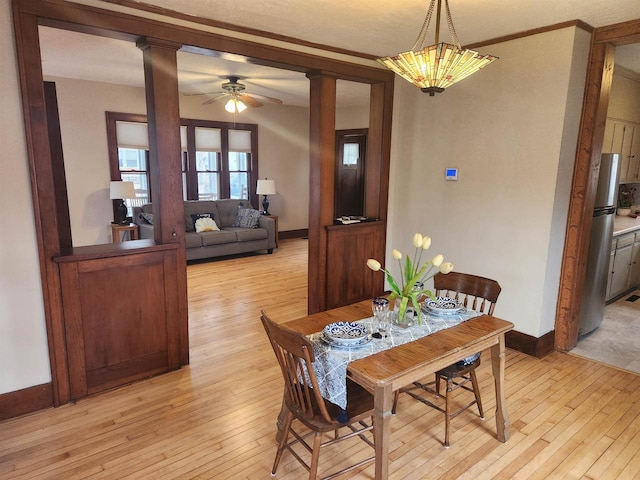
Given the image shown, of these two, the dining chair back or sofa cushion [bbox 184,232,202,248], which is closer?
the dining chair back

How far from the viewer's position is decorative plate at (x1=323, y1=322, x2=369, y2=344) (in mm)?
1941

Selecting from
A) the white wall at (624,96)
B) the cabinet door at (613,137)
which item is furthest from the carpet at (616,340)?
the white wall at (624,96)

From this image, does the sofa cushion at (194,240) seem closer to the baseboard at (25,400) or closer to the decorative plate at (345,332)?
the baseboard at (25,400)

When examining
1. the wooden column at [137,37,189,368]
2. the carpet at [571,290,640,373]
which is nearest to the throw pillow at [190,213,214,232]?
the wooden column at [137,37,189,368]

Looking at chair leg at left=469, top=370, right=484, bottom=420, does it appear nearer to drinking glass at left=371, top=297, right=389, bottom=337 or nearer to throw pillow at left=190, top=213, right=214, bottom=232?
drinking glass at left=371, top=297, right=389, bottom=337

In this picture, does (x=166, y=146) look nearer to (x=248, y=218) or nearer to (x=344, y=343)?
(x=344, y=343)

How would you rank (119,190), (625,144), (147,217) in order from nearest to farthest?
(625,144), (119,190), (147,217)

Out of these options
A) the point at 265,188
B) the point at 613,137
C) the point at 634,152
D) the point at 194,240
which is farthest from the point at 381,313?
the point at 265,188

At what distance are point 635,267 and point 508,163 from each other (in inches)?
115

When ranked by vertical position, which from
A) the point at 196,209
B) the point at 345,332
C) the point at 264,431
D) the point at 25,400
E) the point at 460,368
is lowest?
the point at 264,431

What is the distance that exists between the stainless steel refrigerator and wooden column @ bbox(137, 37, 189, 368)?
3376mm

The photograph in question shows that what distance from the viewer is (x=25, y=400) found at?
2.60m

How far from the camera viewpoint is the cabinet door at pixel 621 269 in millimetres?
4645

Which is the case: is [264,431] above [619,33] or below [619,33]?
below
